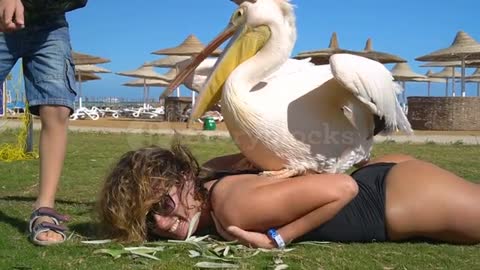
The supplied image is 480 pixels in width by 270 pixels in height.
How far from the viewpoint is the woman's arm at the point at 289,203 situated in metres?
2.34

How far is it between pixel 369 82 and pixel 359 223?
585 millimetres

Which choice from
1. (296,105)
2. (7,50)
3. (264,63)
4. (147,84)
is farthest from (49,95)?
(147,84)

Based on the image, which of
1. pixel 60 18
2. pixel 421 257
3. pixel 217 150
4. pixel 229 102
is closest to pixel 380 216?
pixel 421 257

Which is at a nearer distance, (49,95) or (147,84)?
(49,95)

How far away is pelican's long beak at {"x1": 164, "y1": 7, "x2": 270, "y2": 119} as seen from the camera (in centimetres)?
285

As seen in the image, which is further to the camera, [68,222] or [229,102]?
[68,222]

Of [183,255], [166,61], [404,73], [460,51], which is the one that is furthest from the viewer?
[404,73]

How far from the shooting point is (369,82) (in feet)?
8.17

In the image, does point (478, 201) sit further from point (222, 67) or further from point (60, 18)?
point (60, 18)

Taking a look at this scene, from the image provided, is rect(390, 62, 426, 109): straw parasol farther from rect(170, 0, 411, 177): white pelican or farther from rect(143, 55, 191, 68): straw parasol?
rect(170, 0, 411, 177): white pelican

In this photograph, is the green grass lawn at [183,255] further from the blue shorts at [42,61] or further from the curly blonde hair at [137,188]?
the blue shorts at [42,61]

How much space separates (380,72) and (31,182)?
298 cm

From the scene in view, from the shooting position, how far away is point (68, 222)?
9.93ft

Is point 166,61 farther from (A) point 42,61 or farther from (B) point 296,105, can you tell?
(B) point 296,105
